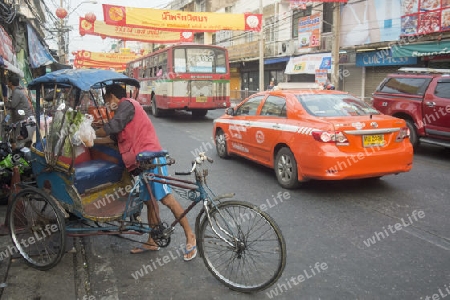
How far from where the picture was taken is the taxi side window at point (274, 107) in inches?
259

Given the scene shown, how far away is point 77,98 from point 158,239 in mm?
1611

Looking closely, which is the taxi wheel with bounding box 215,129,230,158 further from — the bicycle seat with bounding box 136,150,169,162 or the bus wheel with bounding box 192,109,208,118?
the bus wheel with bounding box 192,109,208,118

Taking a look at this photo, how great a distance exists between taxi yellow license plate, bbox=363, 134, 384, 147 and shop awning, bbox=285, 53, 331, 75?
53.1 feet

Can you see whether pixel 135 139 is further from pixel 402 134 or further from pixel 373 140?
pixel 402 134

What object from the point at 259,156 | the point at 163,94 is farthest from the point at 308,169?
the point at 163,94

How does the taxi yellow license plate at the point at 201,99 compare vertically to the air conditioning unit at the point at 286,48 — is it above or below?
below

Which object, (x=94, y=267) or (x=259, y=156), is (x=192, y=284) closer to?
(x=94, y=267)

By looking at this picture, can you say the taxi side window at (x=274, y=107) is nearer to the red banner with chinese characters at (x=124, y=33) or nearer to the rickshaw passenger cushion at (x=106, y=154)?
the rickshaw passenger cushion at (x=106, y=154)

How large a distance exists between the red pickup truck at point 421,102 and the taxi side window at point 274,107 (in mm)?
4154

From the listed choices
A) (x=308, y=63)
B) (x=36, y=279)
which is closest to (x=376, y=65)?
(x=308, y=63)

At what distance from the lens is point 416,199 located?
562 cm

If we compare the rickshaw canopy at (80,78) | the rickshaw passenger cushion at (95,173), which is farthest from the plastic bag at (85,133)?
the rickshaw passenger cushion at (95,173)

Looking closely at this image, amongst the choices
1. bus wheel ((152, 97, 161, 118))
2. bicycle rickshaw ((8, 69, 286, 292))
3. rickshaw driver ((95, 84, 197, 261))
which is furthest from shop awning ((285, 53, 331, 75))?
rickshaw driver ((95, 84, 197, 261))

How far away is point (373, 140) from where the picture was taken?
5.66 meters
